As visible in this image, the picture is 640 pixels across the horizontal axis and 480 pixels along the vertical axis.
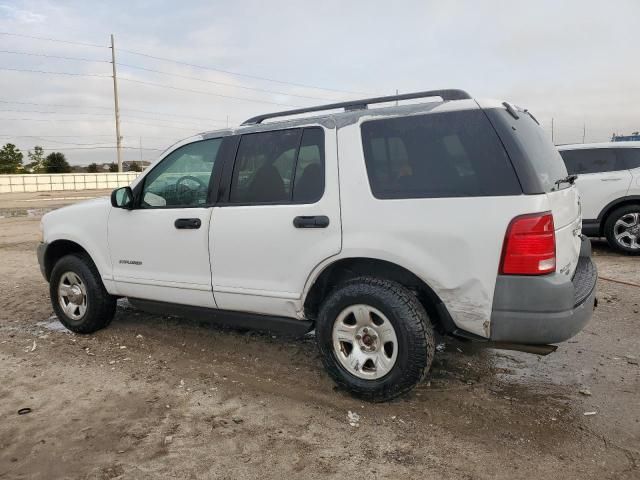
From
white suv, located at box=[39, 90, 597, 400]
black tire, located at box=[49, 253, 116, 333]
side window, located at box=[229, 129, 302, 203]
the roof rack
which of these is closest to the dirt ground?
black tire, located at box=[49, 253, 116, 333]

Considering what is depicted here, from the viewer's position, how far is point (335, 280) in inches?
142

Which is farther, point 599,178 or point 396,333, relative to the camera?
point 599,178

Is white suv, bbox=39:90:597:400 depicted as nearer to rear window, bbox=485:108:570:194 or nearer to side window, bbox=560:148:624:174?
rear window, bbox=485:108:570:194

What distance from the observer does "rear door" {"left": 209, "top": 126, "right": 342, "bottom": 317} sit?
3.46m

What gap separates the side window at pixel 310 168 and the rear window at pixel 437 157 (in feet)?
1.12

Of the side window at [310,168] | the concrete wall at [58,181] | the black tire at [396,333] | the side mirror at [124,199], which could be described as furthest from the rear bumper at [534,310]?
the concrete wall at [58,181]

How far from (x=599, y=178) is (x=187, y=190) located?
22.2 feet

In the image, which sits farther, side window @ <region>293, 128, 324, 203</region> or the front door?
the front door

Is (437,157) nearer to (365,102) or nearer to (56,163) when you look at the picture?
(365,102)

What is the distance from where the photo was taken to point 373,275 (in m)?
3.43

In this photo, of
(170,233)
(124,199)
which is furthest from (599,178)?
(124,199)

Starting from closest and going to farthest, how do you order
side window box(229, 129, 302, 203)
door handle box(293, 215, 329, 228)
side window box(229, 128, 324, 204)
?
door handle box(293, 215, 329, 228) < side window box(229, 128, 324, 204) < side window box(229, 129, 302, 203)

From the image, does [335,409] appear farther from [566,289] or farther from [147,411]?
[566,289]

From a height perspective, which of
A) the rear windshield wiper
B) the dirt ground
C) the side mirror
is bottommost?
the dirt ground
